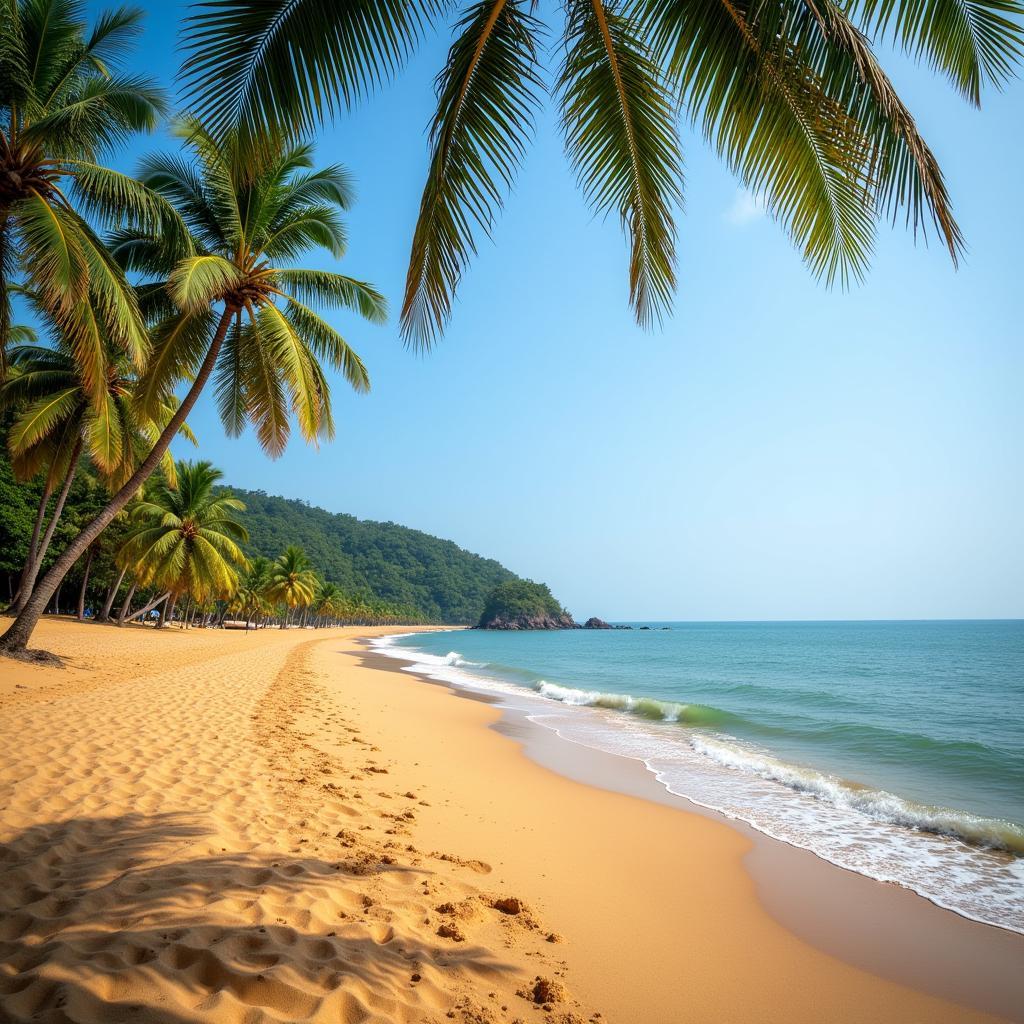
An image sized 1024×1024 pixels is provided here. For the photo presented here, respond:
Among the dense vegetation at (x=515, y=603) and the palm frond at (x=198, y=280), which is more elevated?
the palm frond at (x=198, y=280)

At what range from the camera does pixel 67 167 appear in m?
8.40

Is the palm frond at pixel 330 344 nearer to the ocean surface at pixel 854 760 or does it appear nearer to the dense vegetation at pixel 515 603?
the ocean surface at pixel 854 760

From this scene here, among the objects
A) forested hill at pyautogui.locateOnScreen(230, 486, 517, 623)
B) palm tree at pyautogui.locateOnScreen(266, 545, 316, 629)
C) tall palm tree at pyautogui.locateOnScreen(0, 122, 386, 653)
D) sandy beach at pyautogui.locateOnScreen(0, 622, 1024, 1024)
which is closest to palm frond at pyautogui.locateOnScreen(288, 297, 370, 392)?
tall palm tree at pyautogui.locateOnScreen(0, 122, 386, 653)

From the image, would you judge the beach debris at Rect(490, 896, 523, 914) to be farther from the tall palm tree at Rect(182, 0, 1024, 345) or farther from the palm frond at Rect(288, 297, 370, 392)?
the palm frond at Rect(288, 297, 370, 392)

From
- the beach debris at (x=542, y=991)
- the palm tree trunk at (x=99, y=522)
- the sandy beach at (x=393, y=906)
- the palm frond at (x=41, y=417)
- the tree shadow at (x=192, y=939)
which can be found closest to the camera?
the tree shadow at (x=192, y=939)

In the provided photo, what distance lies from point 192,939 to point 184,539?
29.6m

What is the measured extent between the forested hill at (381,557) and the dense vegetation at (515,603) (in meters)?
16.8

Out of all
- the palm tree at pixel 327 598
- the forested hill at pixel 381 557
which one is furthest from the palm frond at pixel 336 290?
the forested hill at pixel 381 557

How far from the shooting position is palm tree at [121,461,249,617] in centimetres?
2684

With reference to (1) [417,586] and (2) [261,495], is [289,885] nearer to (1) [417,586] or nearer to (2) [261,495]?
(2) [261,495]

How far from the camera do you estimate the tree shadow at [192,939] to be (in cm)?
213

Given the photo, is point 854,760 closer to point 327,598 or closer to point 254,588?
point 254,588

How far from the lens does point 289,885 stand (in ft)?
10.4

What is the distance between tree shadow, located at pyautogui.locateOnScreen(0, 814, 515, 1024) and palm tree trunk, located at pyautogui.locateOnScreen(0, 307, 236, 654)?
829cm
